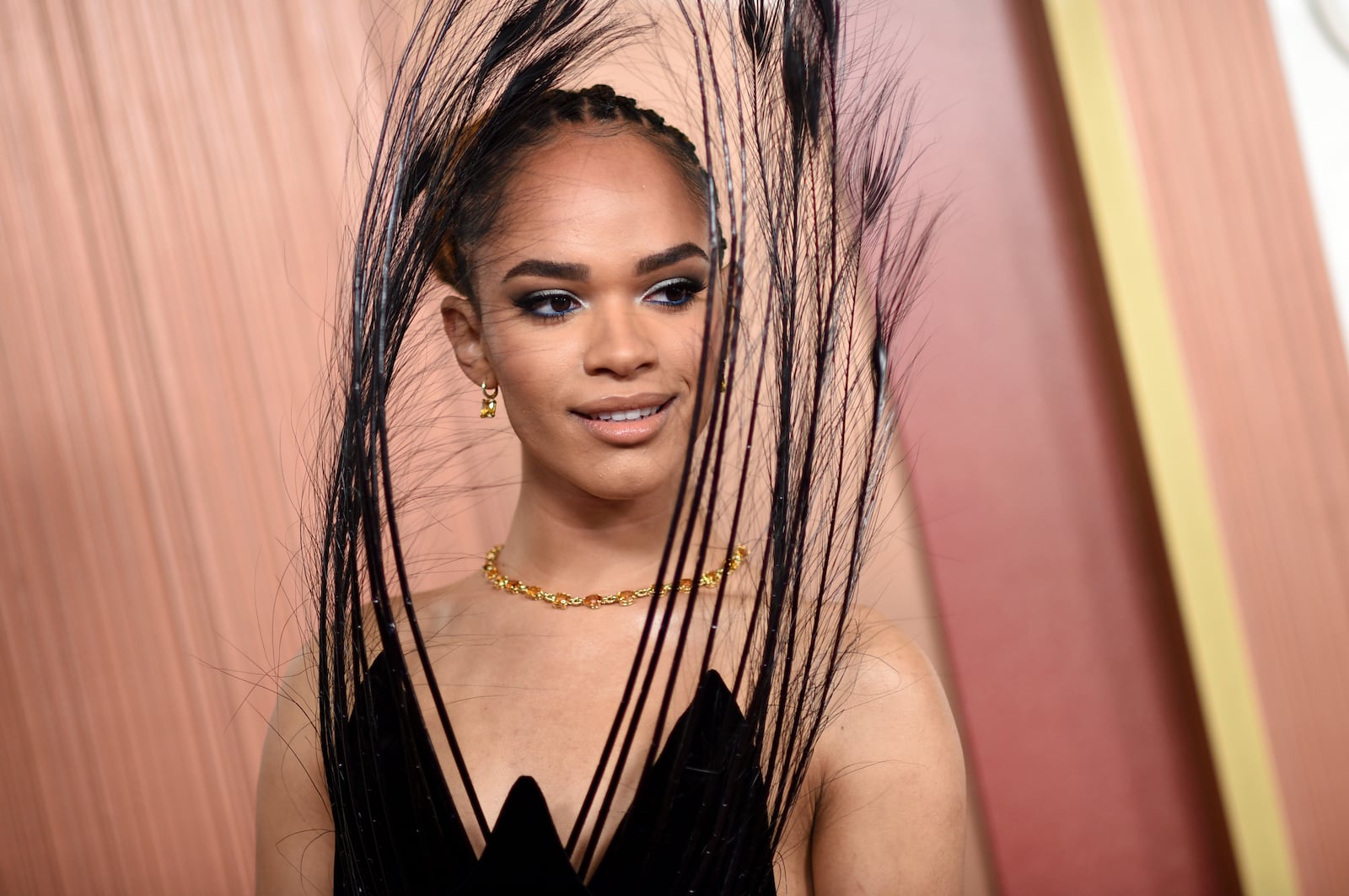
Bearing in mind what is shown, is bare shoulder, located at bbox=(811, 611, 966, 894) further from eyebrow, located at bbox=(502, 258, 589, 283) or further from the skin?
eyebrow, located at bbox=(502, 258, 589, 283)

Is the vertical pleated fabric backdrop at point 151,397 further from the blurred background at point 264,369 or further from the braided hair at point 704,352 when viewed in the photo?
the braided hair at point 704,352

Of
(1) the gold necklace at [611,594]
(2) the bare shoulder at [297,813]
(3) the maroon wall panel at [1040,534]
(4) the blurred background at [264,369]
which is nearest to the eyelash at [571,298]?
(1) the gold necklace at [611,594]

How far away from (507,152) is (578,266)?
10 cm

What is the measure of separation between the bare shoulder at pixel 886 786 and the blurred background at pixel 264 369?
679 millimetres

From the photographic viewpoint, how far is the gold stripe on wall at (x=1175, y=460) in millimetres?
1517

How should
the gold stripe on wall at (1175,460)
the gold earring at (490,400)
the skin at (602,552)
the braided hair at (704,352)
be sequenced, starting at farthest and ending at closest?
the gold stripe on wall at (1175,460), the gold earring at (490,400), the skin at (602,552), the braided hair at (704,352)

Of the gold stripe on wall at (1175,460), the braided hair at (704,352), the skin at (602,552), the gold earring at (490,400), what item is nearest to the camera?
the braided hair at (704,352)

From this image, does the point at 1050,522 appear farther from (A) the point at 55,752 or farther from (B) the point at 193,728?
(A) the point at 55,752

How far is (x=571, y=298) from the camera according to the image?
883 mm

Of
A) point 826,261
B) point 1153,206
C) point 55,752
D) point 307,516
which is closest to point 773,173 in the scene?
point 826,261

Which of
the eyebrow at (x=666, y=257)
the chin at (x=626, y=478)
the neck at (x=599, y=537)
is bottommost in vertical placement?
the neck at (x=599, y=537)

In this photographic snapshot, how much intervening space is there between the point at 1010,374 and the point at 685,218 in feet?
2.89

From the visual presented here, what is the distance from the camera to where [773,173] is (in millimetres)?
795

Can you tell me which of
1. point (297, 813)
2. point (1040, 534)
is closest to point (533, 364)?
point (297, 813)
